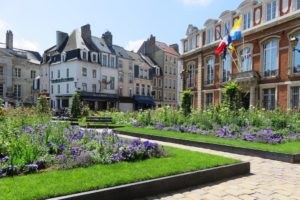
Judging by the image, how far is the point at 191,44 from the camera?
34031 mm

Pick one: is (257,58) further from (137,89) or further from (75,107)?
(137,89)

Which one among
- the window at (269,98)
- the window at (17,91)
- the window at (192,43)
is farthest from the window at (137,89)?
the window at (269,98)

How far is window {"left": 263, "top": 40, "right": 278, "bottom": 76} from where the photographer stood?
2367 cm

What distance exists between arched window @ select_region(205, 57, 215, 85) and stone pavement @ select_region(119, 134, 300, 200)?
23634 millimetres

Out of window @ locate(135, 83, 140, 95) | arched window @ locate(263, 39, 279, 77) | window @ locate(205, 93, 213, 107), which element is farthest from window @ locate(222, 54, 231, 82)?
window @ locate(135, 83, 140, 95)

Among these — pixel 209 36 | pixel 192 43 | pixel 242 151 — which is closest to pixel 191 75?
pixel 192 43

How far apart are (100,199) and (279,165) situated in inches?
214

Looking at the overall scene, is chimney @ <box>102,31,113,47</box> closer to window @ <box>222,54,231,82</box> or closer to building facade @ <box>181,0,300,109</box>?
building facade @ <box>181,0,300,109</box>

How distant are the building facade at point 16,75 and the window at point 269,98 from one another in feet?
106

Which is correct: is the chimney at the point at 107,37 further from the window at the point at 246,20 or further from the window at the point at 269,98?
the window at the point at 269,98

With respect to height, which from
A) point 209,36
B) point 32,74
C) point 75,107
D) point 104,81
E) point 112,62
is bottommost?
point 75,107

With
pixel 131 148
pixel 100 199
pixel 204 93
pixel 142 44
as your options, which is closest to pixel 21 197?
pixel 100 199

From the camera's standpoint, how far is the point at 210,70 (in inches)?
1220

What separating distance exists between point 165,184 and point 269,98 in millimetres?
20991
